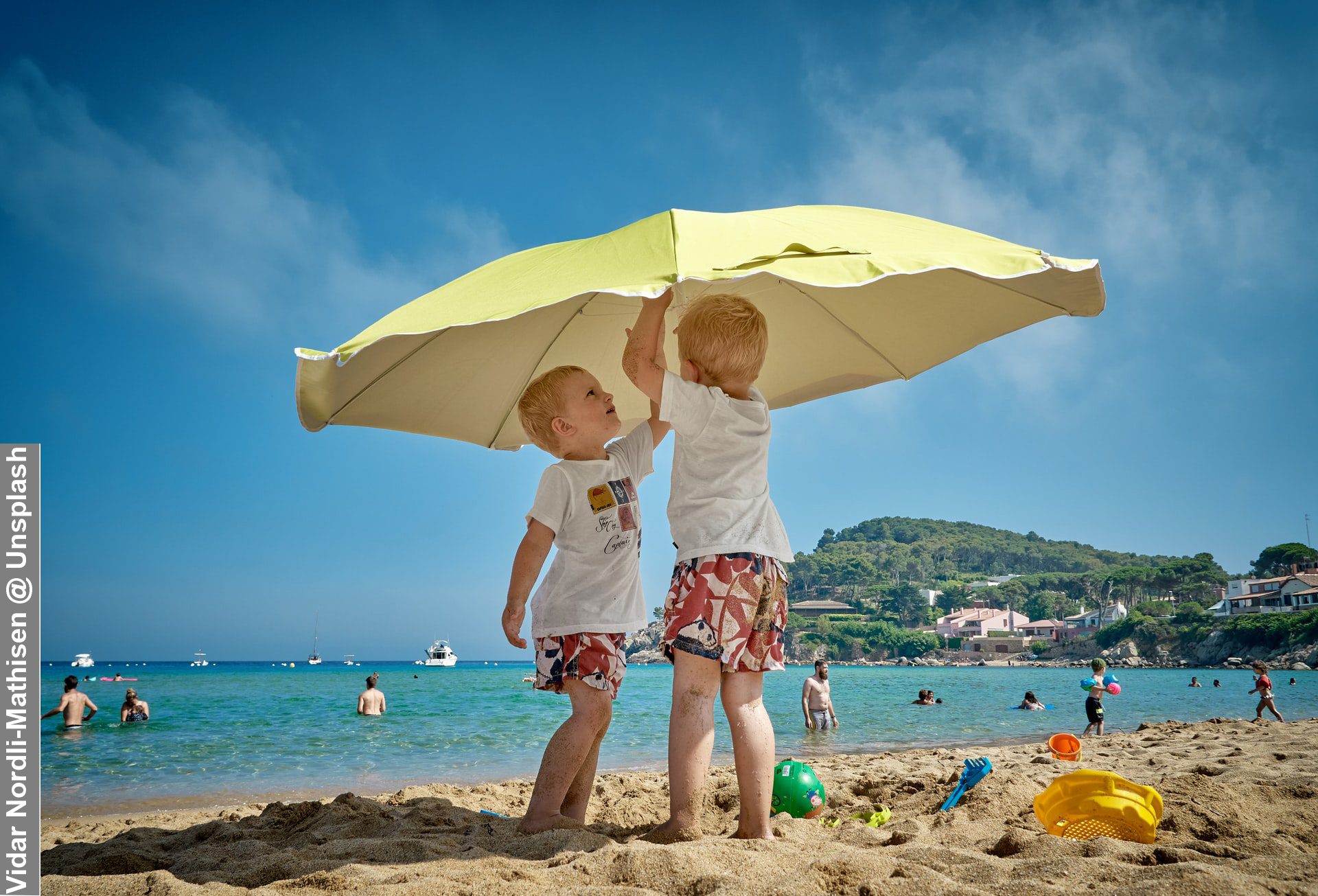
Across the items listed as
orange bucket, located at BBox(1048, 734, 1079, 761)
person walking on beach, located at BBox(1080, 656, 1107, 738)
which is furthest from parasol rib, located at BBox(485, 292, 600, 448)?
A: person walking on beach, located at BBox(1080, 656, 1107, 738)

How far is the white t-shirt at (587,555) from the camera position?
292cm

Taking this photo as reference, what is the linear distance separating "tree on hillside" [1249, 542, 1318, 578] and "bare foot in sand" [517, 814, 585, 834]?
352 ft

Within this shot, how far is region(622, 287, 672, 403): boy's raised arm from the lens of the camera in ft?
8.52

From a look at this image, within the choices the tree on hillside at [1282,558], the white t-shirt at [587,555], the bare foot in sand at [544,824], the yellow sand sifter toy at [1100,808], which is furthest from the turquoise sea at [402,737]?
the tree on hillside at [1282,558]

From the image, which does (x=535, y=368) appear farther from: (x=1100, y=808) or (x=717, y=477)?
(x=1100, y=808)

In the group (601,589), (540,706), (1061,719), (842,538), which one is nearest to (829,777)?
(601,589)

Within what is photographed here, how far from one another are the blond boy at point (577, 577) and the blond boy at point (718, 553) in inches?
15.8

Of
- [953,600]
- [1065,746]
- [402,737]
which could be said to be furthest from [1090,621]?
[1065,746]

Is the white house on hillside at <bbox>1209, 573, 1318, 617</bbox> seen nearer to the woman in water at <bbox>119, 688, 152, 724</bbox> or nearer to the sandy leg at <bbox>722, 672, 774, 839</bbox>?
the woman in water at <bbox>119, 688, 152, 724</bbox>

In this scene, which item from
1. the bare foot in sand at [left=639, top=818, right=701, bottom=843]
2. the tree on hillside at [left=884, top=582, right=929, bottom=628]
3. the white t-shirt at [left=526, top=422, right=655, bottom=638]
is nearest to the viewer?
the bare foot in sand at [left=639, top=818, right=701, bottom=843]

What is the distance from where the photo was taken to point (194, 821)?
4855 millimetres

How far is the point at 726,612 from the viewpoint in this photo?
97.6 inches

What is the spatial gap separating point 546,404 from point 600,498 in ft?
1.54

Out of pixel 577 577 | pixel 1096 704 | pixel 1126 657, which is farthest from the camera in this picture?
pixel 1126 657
